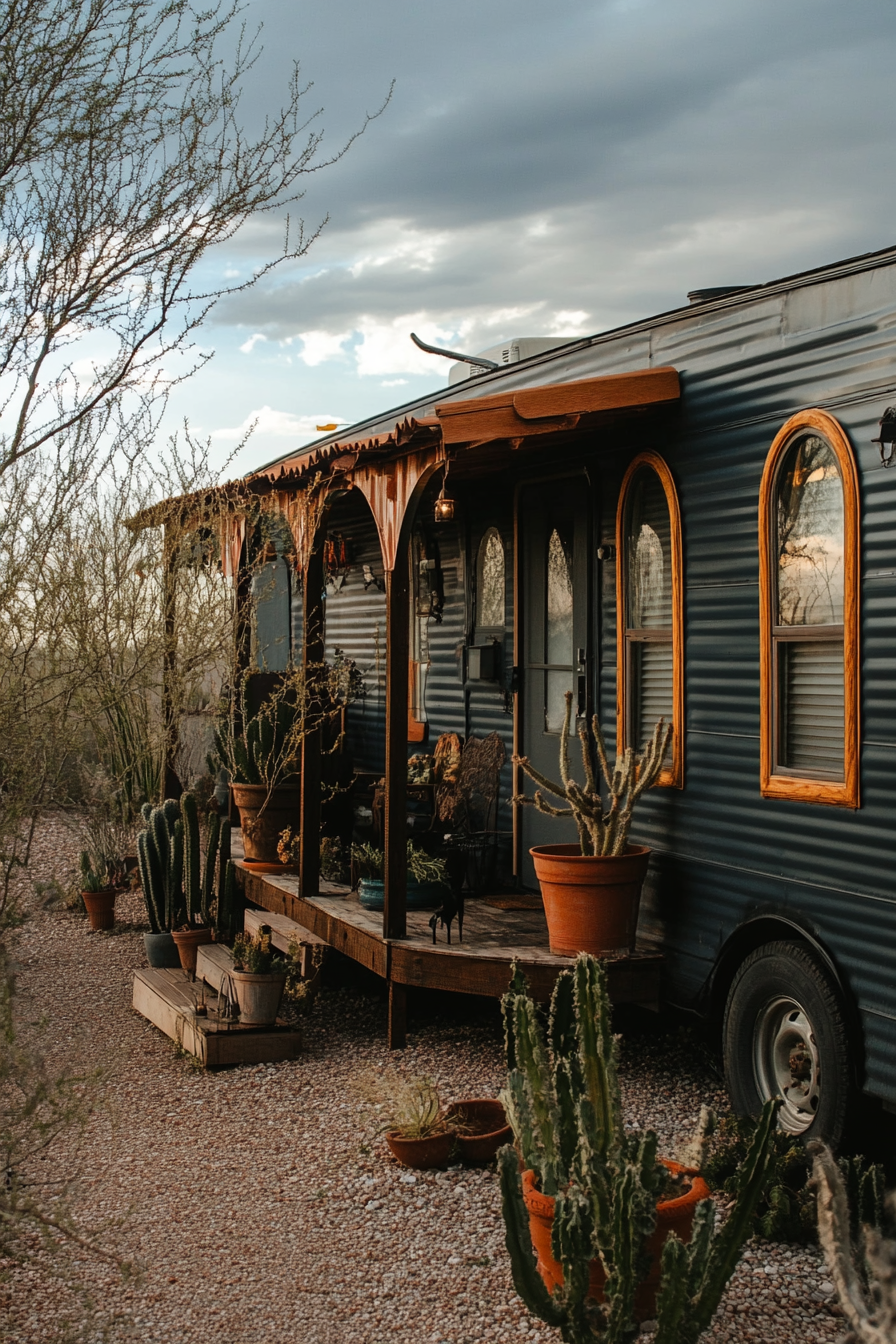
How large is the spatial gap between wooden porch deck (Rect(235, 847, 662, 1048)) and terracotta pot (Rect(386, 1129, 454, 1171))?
927 millimetres

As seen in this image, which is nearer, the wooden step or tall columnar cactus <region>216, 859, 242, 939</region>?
the wooden step

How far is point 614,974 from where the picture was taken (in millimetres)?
5621

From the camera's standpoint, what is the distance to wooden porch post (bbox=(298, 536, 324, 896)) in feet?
24.6

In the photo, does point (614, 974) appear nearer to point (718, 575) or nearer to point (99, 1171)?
point (718, 575)

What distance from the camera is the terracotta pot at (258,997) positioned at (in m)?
6.43

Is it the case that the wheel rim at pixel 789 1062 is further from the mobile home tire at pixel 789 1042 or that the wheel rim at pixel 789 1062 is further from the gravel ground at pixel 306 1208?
the gravel ground at pixel 306 1208

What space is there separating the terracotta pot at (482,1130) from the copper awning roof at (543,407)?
9.35 ft

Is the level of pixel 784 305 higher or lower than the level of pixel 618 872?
higher

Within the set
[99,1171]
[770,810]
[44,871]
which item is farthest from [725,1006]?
[44,871]

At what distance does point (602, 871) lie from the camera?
557cm

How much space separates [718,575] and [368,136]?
239 cm

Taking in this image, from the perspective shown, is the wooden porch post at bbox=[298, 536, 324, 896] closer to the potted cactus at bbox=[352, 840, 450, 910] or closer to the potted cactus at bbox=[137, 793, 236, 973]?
the potted cactus at bbox=[352, 840, 450, 910]

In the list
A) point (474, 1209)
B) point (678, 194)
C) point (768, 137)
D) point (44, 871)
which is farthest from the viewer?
point (44, 871)

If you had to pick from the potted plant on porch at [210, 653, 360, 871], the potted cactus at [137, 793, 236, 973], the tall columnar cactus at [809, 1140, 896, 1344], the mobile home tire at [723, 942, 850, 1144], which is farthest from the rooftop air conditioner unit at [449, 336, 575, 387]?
the tall columnar cactus at [809, 1140, 896, 1344]
